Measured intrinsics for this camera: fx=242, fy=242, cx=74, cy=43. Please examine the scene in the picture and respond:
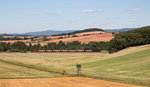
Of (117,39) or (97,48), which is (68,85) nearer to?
(117,39)

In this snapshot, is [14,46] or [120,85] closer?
[120,85]

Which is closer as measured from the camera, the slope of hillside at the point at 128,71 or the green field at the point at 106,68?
the slope of hillside at the point at 128,71

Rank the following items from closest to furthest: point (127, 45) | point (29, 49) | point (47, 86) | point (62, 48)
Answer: point (47, 86), point (127, 45), point (62, 48), point (29, 49)

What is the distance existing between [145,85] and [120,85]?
318 centimetres

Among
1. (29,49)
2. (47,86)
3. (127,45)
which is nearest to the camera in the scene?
(47,86)

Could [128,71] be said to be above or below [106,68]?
above

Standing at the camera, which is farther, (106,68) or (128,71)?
(106,68)

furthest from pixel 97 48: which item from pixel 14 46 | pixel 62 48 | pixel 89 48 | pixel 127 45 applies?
pixel 14 46

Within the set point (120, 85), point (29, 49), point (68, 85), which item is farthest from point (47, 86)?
point (29, 49)

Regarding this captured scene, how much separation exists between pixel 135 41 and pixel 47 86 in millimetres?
75064

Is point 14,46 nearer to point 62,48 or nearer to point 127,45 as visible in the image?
point 62,48

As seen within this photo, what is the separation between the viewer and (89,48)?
127938 millimetres

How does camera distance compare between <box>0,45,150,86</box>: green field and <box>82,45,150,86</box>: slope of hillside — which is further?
<box>0,45,150,86</box>: green field

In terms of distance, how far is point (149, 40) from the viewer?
101125mm
